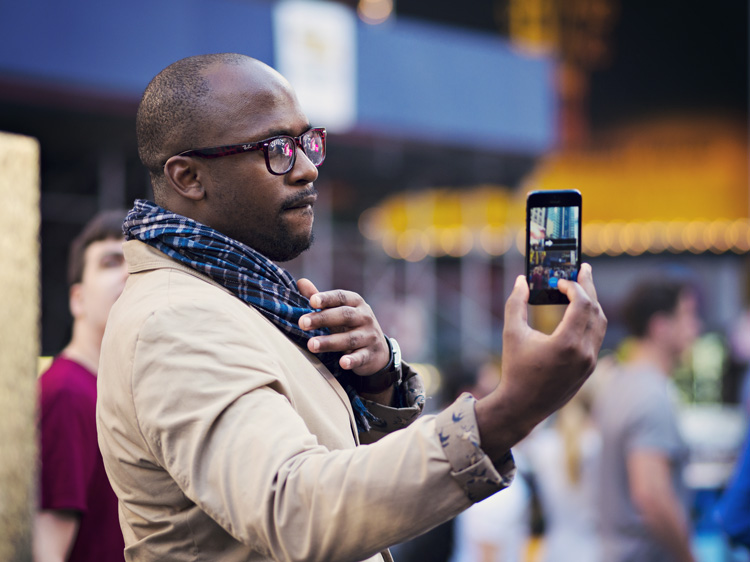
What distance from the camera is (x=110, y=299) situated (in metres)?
3.16

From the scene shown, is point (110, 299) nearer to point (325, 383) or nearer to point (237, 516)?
point (325, 383)

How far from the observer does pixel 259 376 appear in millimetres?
1471

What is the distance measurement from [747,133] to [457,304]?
8.85m

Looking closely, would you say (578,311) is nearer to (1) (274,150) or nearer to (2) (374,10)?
(1) (274,150)

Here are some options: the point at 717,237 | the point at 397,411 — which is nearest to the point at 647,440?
the point at 397,411

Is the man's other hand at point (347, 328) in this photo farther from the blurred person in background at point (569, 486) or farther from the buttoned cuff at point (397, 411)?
the blurred person in background at point (569, 486)

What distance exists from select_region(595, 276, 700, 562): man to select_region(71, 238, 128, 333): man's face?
2.61m

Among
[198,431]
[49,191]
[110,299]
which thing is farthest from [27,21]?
[198,431]

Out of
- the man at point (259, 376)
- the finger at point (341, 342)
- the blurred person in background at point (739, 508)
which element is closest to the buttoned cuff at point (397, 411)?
the man at point (259, 376)

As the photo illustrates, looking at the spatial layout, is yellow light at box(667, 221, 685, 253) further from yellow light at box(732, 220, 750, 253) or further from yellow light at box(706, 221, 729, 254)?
yellow light at box(732, 220, 750, 253)

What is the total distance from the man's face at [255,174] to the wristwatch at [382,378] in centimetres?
38

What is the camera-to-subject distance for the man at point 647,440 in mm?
4098

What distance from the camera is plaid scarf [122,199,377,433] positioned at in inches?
69.5

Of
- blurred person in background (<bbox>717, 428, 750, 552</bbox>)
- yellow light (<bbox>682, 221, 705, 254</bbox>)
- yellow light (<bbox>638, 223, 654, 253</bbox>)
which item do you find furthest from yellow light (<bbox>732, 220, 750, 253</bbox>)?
blurred person in background (<bbox>717, 428, 750, 552</bbox>)
